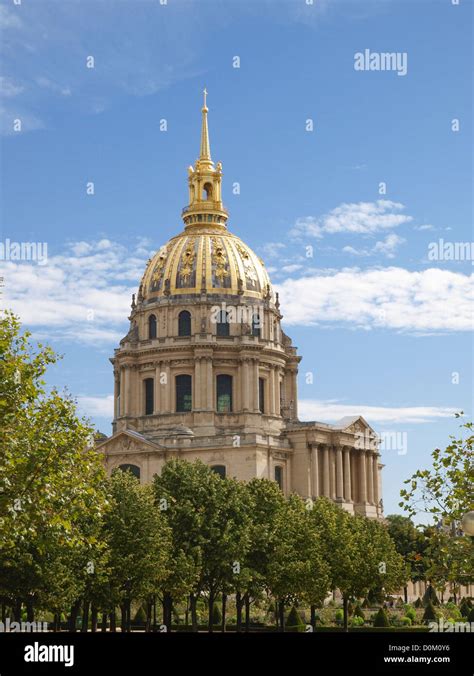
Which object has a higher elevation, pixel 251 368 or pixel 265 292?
pixel 265 292

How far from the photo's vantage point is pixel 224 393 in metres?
114

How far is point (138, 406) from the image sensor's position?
11538cm

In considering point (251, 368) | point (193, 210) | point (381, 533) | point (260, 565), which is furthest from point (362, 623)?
point (193, 210)

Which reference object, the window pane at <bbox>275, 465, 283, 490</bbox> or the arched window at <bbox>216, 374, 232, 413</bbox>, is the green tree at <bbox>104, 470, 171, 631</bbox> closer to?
the window pane at <bbox>275, 465, 283, 490</bbox>

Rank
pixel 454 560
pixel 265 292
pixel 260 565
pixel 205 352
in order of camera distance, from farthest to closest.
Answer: pixel 265 292, pixel 205 352, pixel 260 565, pixel 454 560

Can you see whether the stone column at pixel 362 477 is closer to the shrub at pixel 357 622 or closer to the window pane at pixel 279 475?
the window pane at pixel 279 475

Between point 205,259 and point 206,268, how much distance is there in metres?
1.24

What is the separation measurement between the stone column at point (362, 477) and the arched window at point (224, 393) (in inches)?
614

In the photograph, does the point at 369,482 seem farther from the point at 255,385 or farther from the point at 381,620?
the point at 381,620

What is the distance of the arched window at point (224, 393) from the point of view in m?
A: 113

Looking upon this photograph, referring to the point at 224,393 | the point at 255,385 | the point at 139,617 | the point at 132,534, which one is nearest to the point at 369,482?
the point at 255,385

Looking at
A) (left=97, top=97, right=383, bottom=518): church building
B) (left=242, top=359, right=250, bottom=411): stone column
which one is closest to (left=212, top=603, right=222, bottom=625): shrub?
(left=97, top=97, right=383, bottom=518): church building

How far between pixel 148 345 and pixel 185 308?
231 inches
